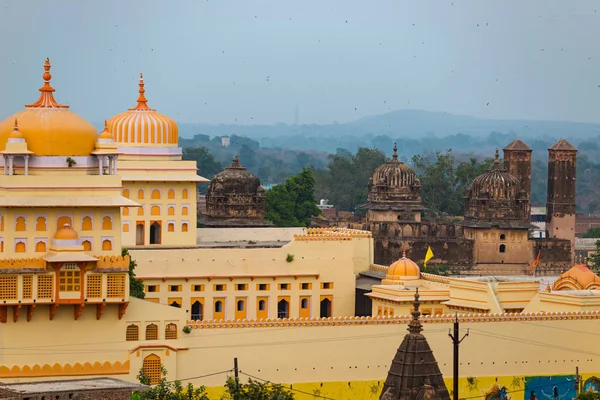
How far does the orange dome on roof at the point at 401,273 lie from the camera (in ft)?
190

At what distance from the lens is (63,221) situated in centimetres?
4853

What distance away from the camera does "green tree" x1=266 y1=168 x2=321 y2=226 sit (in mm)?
98375

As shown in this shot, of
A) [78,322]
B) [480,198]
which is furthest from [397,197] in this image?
[78,322]

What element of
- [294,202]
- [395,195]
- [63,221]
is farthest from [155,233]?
[294,202]

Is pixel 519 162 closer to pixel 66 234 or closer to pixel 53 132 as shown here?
pixel 53 132

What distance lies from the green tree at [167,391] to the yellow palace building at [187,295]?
0.43 m

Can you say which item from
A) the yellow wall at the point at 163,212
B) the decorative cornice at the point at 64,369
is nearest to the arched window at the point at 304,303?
the yellow wall at the point at 163,212

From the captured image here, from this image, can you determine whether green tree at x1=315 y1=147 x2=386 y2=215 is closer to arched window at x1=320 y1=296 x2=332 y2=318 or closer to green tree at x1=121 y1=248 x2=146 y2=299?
arched window at x1=320 y1=296 x2=332 y2=318

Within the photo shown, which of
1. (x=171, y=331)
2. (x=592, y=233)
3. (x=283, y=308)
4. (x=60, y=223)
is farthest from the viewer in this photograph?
(x=592, y=233)

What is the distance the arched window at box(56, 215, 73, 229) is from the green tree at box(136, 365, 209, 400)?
4.02m

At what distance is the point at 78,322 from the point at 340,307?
42.9 feet

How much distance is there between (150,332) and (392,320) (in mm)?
6719

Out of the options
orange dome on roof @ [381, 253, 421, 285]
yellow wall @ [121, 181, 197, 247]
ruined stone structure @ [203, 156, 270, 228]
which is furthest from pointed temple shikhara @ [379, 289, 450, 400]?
ruined stone structure @ [203, 156, 270, 228]

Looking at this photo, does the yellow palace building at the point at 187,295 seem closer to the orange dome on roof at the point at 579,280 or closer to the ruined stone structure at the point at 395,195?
the orange dome on roof at the point at 579,280
